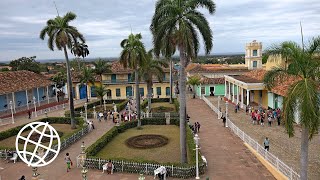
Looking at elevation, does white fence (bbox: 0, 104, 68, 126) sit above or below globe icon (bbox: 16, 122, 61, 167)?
below

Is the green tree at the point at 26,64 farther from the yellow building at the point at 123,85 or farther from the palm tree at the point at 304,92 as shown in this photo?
the palm tree at the point at 304,92

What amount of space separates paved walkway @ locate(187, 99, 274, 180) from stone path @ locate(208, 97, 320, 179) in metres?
1.57

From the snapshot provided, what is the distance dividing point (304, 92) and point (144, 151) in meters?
12.6

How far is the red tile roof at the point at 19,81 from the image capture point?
35.0m

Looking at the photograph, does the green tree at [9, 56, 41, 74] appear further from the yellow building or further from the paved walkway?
the paved walkway

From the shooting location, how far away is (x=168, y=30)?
15.8m

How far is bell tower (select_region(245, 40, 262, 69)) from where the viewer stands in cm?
5238

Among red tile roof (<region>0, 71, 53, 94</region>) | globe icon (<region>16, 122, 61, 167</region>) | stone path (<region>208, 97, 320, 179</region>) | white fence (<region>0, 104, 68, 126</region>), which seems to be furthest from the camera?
red tile roof (<region>0, 71, 53, 94</region>)

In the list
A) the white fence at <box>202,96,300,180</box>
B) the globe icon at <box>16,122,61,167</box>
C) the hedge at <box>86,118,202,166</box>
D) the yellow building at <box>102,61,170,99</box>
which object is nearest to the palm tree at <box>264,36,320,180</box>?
the white fence at <box>202,96,300,180</box>

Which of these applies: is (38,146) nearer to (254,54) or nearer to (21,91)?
(21,91)

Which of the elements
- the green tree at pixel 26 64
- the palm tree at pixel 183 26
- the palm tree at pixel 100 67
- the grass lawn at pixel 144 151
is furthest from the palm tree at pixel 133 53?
the green tree at pixel 26 64

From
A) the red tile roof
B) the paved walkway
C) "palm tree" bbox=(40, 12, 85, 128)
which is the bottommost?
the paved walkway

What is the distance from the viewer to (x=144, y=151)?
20359mm

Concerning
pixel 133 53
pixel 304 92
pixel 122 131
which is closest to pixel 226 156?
pixel 304 92
